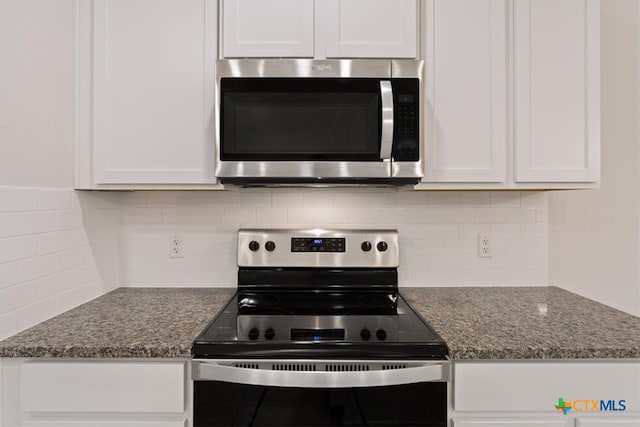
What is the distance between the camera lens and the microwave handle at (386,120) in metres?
1.46

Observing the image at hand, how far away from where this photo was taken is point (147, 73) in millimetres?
1570

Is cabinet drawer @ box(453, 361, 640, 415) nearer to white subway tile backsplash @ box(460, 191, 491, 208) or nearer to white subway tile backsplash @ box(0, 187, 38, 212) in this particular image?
white subway tile backsplash @ box(460, 191, 491, 208)

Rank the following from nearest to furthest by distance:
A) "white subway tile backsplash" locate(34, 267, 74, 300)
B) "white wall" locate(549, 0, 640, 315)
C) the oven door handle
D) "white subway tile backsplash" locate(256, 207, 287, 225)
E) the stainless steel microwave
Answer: the oven door handle
"white subway tile backsplash" locate(34, 267, 74, 300)
the stainless steel microwave
"white wall" locate(549, 0, 640, 315)
"white subway tile backsplash" locate(256, 207, 287, 225)

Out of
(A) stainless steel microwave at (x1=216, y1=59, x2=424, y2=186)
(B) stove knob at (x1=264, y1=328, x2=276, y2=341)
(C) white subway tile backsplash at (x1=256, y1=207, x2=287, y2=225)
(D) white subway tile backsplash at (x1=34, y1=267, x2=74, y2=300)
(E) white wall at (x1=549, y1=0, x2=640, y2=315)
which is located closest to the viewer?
(B) stove knob at (x1=264, y1=328, x2=276, y2=341)

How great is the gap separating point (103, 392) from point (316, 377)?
1.93ft

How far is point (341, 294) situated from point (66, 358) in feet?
3.34

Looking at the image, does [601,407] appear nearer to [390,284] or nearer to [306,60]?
[390,284]

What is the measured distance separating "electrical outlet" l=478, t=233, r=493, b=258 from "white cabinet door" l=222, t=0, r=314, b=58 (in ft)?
3.67

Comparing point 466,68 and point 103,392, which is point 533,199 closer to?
point 466,68

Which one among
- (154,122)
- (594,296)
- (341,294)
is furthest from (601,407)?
(154,122)

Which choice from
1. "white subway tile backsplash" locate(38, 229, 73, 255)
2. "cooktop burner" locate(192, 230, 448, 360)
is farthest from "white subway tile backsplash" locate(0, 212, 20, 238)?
"cooktop burner" locate(192, 230, 448, 360)

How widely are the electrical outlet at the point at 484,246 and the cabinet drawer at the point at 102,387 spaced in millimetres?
1357

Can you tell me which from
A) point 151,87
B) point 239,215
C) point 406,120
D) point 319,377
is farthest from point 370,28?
point 319,377

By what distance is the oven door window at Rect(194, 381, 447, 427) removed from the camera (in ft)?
3.82
